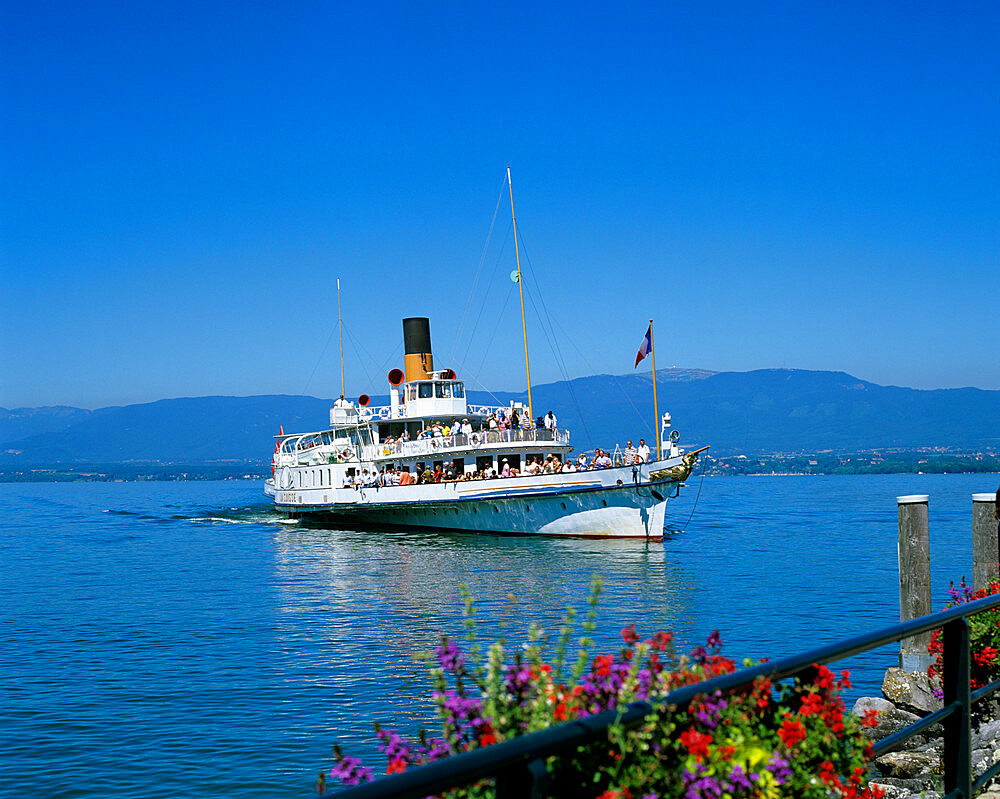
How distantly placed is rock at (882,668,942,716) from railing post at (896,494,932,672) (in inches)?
13.5

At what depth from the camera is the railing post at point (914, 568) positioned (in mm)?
12812

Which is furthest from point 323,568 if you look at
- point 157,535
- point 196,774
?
point 157,535

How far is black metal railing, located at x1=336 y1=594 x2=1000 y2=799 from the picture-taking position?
75.0 inches

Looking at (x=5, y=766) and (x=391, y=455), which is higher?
(x=391, y=455)

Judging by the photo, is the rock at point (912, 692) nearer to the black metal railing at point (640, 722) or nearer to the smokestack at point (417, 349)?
the black metal railing at point (640, 722)

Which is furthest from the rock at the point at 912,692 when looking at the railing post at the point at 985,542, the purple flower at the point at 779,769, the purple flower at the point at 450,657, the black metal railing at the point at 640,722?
the purple flower at the point at 450,657

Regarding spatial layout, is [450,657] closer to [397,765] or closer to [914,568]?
[397,765]

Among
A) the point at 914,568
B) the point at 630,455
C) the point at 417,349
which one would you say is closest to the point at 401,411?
the point at 417,349

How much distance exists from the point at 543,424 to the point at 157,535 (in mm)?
27308

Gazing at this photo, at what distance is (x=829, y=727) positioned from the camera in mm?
3275

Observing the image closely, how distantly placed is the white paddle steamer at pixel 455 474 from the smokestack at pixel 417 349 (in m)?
0.05

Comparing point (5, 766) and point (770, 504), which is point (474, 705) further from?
point (770, 504)

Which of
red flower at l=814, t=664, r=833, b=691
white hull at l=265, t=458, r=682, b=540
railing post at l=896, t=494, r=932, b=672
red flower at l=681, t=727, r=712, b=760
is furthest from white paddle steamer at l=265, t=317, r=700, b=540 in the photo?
red flower at l=681, t=727, r=712, b=760

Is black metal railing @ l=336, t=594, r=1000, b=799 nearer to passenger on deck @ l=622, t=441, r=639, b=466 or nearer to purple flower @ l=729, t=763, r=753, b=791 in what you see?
purple flower @ l=729, t=763, r=753, b=791
